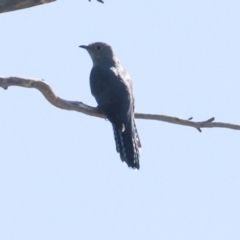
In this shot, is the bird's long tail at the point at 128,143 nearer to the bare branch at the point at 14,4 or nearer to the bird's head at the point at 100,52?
the bird's head at the point at 100,52

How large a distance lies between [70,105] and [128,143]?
134cm

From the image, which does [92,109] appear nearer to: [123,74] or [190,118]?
[190,118]

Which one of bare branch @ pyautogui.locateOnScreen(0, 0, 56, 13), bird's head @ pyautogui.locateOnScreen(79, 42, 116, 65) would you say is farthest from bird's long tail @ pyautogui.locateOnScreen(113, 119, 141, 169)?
bare branch @ pyautogui.locateOnScreen(0, 0, 56, 13)

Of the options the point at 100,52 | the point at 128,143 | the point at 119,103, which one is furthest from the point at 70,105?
the point at 100,52

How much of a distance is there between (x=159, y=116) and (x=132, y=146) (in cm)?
107

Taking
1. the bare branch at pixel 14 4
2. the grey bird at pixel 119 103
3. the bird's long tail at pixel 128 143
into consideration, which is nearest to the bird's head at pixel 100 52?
the grey bird at pixel 119 103

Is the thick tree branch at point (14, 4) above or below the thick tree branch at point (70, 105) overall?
above

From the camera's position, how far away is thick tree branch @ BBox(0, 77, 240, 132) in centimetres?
713

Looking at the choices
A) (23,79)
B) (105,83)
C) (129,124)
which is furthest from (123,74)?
(23,79)

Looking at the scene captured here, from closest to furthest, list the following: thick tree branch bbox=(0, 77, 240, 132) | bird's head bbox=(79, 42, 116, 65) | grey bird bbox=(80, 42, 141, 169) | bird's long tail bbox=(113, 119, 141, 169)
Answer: thick tree branch bbox=(0, 77, 240, 132)
bird's long tail bbox=(113, 119, 141, 169)
grey bird bbox=(80, 42, 141, 169)
bird's head bbox=(79, 42, 116, 65)

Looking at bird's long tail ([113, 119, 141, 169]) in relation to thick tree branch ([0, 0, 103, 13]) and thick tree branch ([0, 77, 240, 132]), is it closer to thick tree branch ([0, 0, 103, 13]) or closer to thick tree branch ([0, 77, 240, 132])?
thick tree branch ([0, 77, 240, 132])

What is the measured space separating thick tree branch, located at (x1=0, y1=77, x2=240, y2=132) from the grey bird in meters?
0.62

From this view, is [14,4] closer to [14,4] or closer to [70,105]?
[14,4]

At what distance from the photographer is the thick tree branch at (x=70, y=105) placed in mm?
7133
